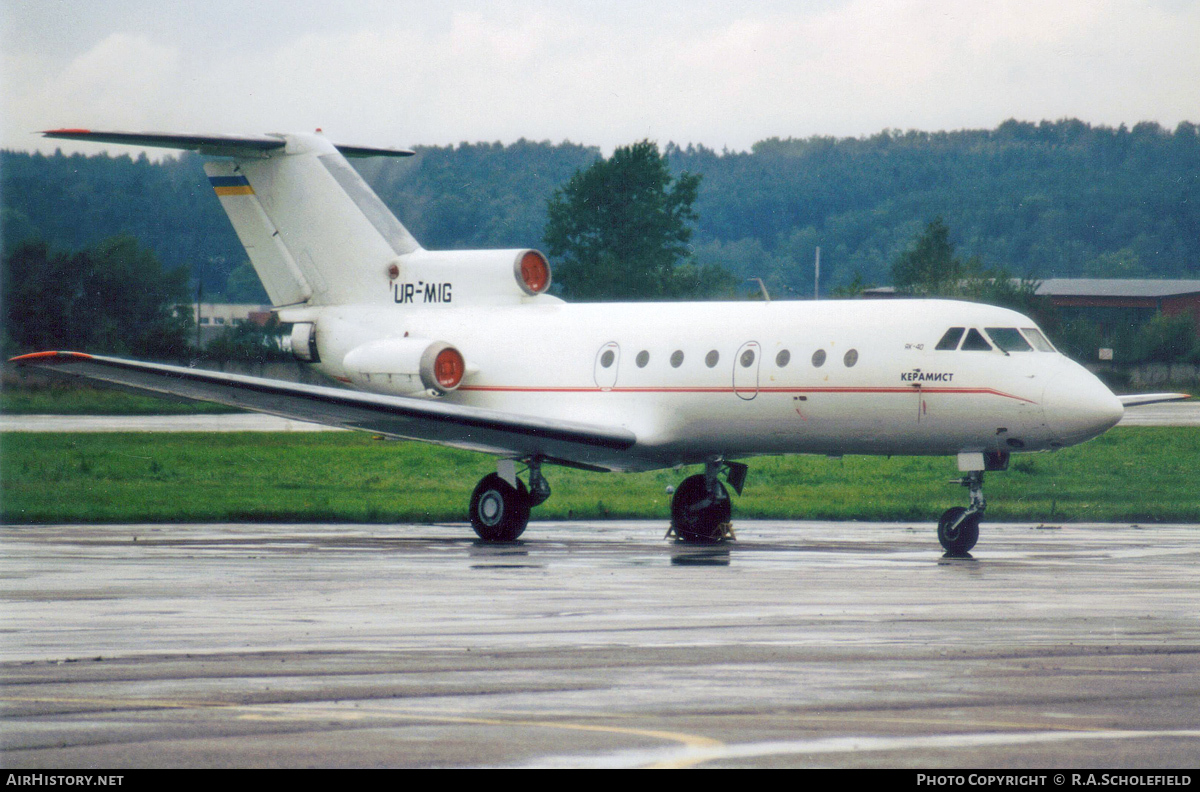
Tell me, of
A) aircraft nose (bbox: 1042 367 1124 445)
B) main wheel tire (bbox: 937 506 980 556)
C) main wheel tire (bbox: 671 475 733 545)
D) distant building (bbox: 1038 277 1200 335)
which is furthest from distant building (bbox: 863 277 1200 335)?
main wheel tire (bbox: 937 506 980 556)

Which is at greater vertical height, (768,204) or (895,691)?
(768,204)

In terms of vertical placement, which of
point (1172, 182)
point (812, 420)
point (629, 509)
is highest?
point (1172, 182)

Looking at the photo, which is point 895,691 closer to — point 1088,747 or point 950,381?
point 1088,747

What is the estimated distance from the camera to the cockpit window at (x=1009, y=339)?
68.1 ft

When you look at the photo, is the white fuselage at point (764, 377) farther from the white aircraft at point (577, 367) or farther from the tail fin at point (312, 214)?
the tail fin at point (312, 214)

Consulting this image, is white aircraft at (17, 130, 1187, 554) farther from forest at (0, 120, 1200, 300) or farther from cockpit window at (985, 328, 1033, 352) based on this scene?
forest at (0, 120, 1200, 300)

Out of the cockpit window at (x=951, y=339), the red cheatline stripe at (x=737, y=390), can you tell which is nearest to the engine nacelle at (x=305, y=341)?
the red cheatline stripe at (x=737, y=390)

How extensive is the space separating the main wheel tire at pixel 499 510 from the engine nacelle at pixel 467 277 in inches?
146

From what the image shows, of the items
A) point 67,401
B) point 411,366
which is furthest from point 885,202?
point 411,366

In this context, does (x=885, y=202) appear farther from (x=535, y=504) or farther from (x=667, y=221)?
(x=535, y=504)

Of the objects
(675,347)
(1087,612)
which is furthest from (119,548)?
(1087,612)

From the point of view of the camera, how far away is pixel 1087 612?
13.6 metres

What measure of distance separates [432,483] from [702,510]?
1456 centimetres

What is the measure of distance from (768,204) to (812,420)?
111280 millimetres
